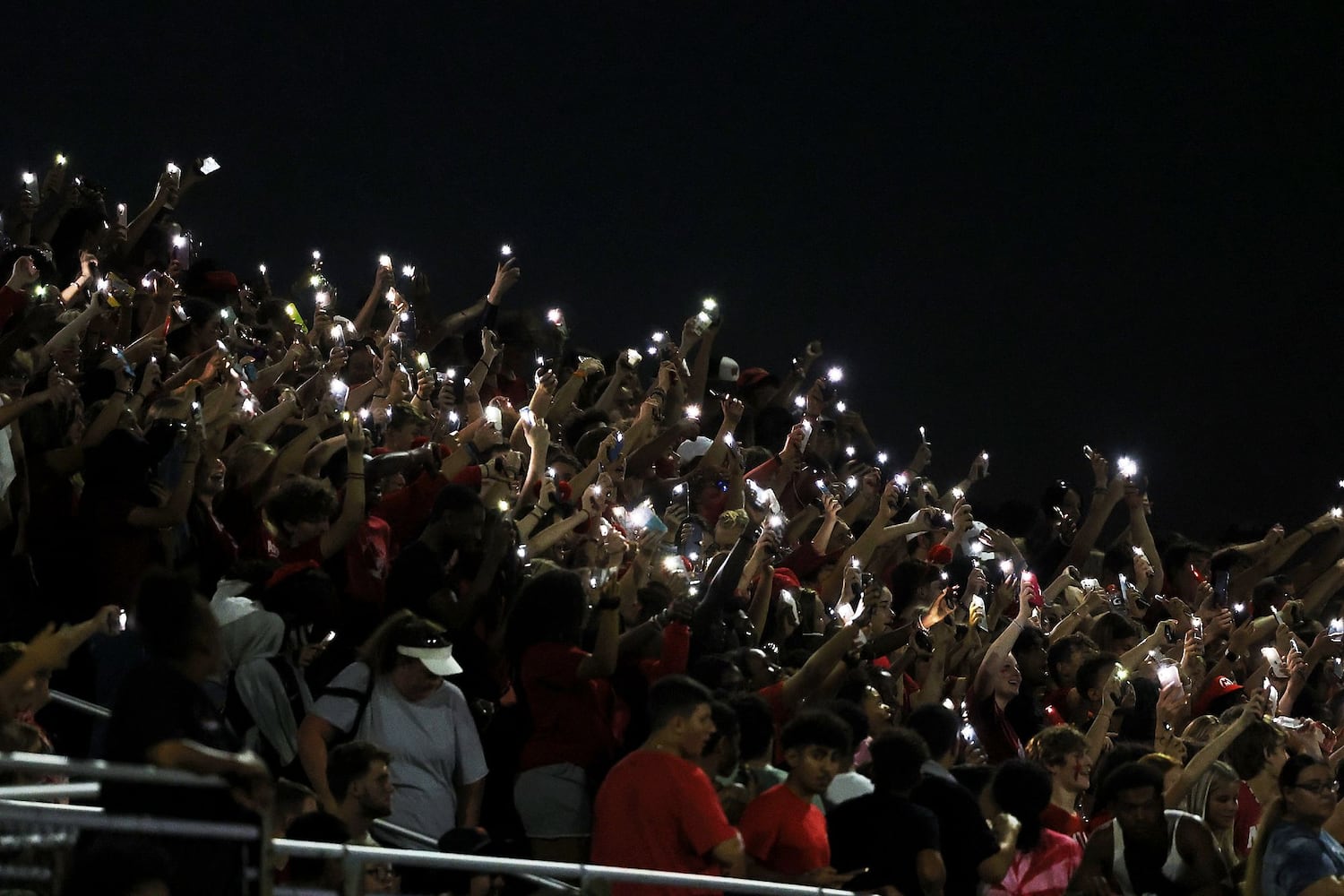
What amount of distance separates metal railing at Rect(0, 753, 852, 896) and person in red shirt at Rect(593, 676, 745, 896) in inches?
5.7

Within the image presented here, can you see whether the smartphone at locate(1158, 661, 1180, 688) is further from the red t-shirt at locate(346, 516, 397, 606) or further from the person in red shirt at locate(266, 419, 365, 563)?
the person in red shirt at locate(266, 419, 365, 563)

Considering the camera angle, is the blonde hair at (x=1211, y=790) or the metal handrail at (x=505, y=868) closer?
the metal handrail at (x=505, y=868)

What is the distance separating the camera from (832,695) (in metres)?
6.86

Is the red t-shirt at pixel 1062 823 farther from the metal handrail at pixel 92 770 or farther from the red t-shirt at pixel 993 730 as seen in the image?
the metal handrail at pixel 92 770

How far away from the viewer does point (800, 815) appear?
5.45 metres

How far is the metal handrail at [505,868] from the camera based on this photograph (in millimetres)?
4062

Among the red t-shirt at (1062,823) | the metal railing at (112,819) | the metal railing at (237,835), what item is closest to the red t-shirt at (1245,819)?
the red t-shirt at (1062,823)

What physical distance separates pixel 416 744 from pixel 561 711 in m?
0.54

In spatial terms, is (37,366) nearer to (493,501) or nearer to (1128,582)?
(493,501)

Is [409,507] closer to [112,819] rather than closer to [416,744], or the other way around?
[416,744]

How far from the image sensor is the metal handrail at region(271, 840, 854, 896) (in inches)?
160

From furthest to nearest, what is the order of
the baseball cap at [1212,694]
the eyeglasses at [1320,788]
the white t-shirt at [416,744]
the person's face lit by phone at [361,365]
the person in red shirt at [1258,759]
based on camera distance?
the person's face lit by phone at [361,365] < the baseball cap at [1212,694] < the person in red shirt at [1258,759] < the eyeglasses at [1320,788] < the white t-shirt at [416,744]

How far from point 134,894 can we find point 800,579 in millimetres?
5938

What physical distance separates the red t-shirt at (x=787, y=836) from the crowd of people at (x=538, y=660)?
0.04ft
